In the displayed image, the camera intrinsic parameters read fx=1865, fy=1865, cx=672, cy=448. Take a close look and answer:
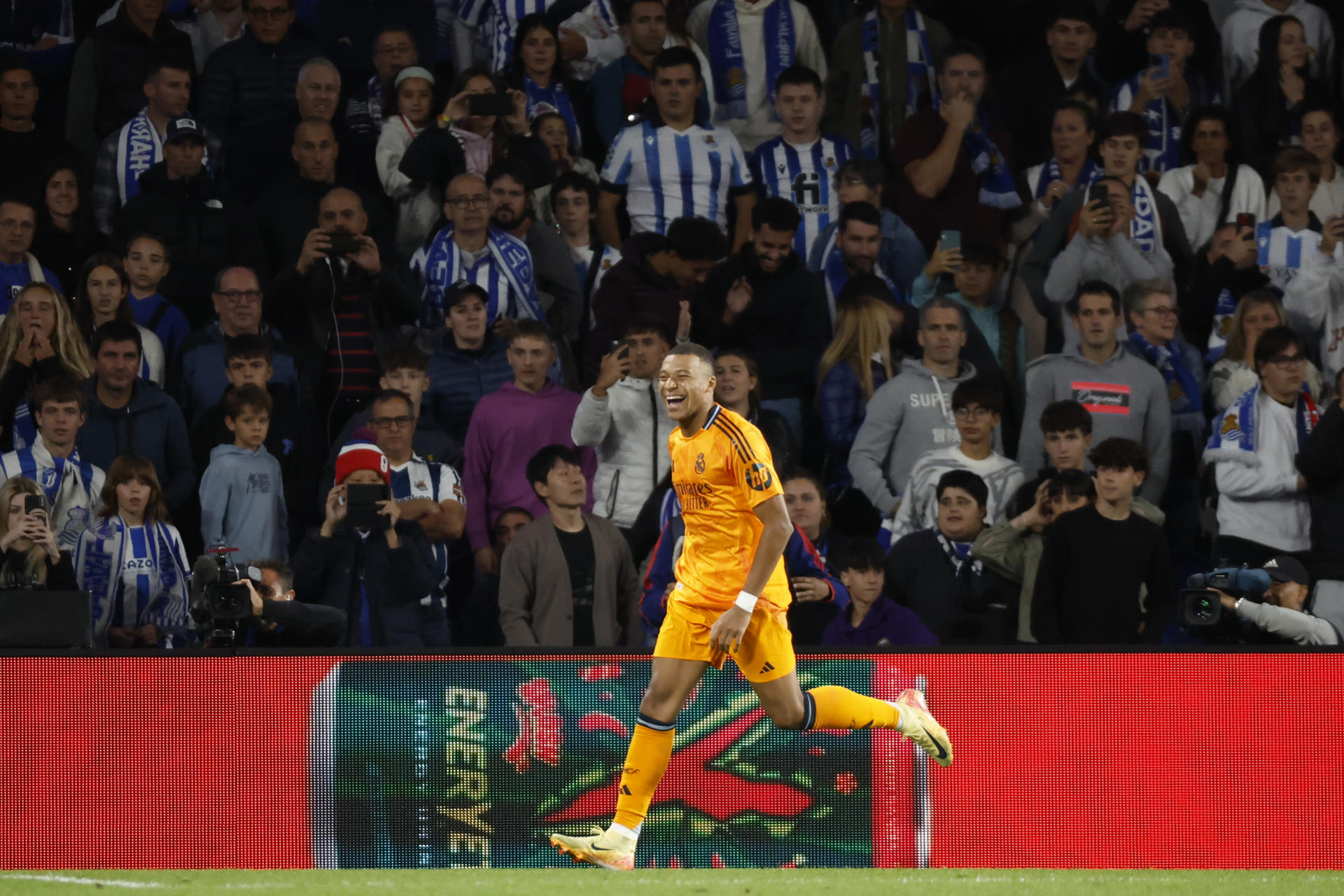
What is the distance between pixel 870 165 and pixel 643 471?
Answer: 256 centimetres

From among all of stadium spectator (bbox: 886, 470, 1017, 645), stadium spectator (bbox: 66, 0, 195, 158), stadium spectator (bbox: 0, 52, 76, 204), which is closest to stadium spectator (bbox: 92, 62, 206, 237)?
A: stadium spectator (bbox: 0, 52, 76, 204)

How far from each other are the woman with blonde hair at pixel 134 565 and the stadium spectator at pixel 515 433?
1561 mm

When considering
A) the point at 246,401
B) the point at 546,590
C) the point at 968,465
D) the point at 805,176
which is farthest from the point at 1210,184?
the point at 246,401

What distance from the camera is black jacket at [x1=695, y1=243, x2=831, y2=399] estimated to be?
33.9 feet

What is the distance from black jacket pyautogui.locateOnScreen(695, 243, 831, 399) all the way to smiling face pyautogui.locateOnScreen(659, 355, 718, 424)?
3.91 m

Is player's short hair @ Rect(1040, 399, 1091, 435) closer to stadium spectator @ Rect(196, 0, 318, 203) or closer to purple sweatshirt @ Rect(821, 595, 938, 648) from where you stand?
purple sweatshirt @ Rect(821, 595, 938, 648)

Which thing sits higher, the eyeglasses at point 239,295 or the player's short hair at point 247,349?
the eyeglasses at point 239,295

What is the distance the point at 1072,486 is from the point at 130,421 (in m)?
4.79

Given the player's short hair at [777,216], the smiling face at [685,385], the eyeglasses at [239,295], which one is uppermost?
the player's short hair at [777,216]

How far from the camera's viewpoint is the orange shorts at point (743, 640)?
21.0 feet

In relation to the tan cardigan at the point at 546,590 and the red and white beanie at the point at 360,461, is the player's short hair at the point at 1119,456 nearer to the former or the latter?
the tan cardigan at the point at 546,590

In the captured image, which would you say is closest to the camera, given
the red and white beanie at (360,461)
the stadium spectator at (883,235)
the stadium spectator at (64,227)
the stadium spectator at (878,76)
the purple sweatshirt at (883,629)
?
the purple sweatshirt at (883,629)

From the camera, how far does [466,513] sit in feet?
31.9

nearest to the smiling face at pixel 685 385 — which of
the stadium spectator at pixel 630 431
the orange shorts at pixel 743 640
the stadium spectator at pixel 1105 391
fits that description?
the orange shorts at pixel 743 640
